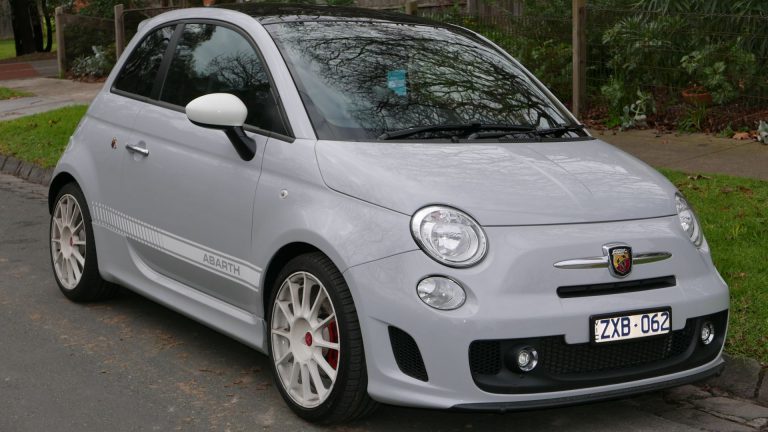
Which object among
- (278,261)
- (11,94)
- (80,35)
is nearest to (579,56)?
(278,261)

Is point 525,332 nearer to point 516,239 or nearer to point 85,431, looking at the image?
point 516,239

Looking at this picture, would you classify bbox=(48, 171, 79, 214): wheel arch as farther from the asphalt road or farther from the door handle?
the door handle

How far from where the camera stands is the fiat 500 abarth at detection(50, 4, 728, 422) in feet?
14.8

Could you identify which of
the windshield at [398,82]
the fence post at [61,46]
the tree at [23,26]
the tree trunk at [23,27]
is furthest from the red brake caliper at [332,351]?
the tree trunk at [23,27]

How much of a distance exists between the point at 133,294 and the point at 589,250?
3.52 meters

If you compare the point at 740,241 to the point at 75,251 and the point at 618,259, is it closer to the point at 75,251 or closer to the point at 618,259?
the point at 618,259

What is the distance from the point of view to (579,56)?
12.5m

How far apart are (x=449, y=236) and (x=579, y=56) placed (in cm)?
830

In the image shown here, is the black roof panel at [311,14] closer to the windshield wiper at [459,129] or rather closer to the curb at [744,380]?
the windshield wiper at [459,129]

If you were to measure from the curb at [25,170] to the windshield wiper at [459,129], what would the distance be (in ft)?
22.9

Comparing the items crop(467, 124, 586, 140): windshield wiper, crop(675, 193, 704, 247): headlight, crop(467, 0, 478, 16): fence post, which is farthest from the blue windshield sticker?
crop(467, 0, 478, 16): fence post

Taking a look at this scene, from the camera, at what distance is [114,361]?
19.3 feet

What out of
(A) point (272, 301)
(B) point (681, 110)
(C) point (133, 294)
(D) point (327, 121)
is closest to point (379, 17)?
(D) point (327, 121)

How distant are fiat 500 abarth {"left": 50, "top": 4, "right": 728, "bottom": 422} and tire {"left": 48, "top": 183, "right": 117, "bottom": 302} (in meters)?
0.21
